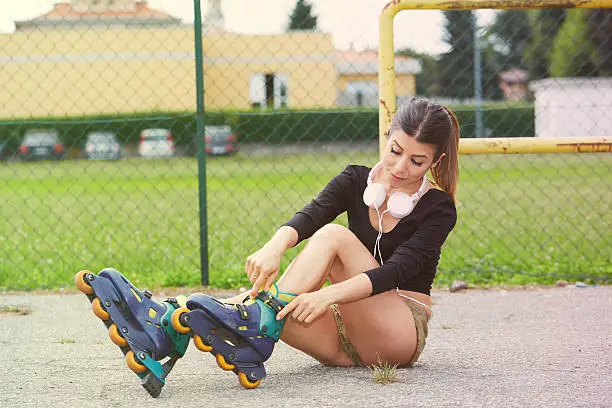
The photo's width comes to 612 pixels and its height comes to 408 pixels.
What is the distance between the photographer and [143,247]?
670 centimetres

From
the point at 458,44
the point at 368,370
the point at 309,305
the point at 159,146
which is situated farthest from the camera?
the point at 159,146

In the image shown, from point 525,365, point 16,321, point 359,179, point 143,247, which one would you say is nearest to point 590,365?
point 525,365

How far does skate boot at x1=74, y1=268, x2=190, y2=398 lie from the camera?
260cm

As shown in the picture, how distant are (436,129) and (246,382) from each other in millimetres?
1026

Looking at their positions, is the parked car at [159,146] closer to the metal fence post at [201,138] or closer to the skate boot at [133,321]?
the metal fence post at [201,138]

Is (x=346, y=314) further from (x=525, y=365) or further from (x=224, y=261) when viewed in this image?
(x=224, y=261)

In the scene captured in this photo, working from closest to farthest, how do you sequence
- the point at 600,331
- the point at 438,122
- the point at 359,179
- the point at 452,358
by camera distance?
the point at 438,122, the point at 359,179, the point at 452,358, the point at 600,331

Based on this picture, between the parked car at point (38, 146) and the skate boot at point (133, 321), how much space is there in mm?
16858

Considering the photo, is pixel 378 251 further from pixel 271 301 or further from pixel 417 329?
pixel 271 301

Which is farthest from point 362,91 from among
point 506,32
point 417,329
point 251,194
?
point 506,32

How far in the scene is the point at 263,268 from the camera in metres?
2.77

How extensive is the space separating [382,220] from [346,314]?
1.15 feet

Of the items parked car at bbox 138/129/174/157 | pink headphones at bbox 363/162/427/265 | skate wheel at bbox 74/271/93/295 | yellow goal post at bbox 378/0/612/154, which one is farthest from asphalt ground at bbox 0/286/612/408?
parked car at bbox 138/129/174/157

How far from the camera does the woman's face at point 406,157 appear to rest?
2885 mm
